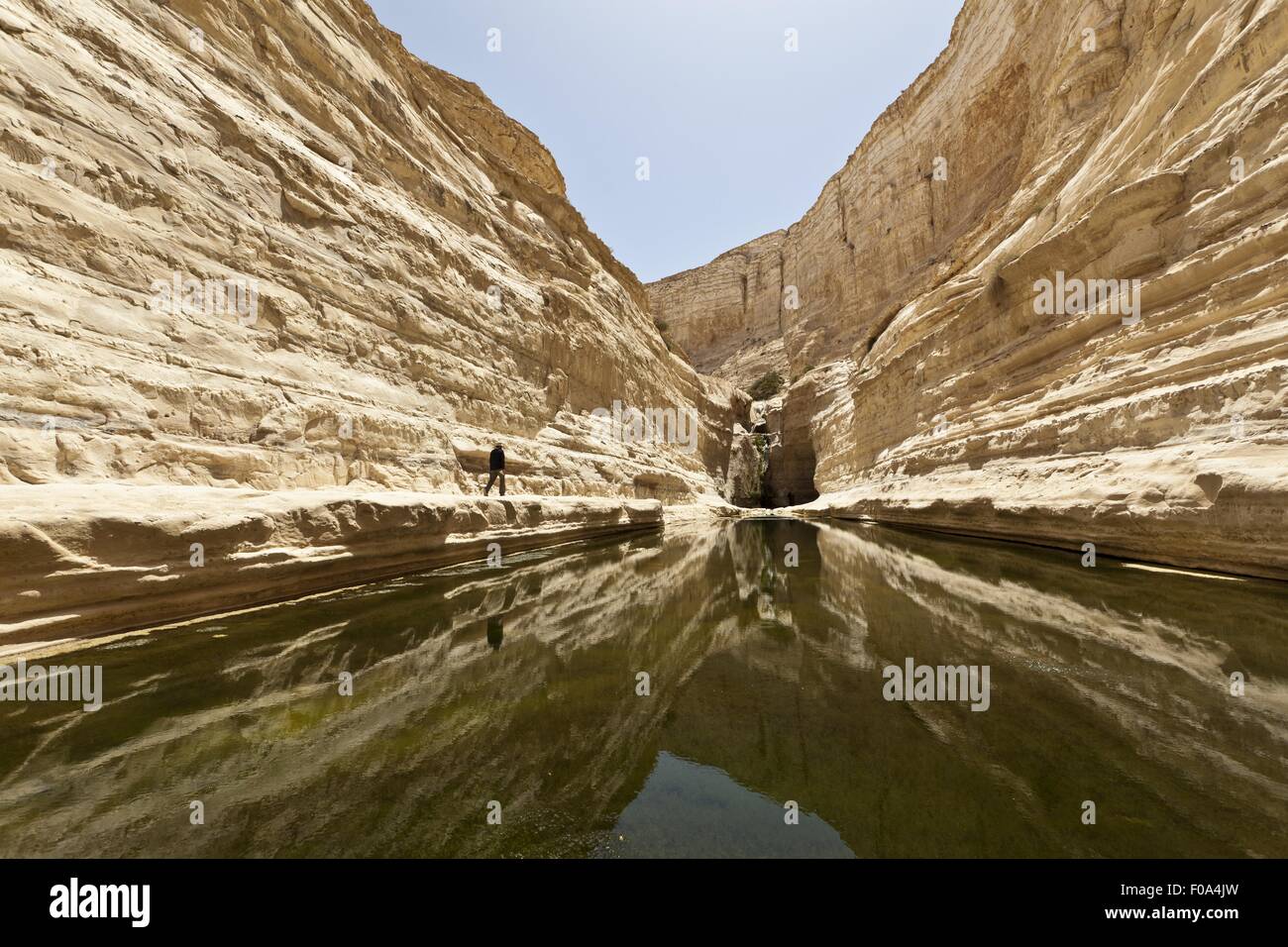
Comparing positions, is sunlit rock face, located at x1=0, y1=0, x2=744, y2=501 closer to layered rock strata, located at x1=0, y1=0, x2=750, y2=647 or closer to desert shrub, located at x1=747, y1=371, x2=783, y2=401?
layered rock strata, located at x1=0, y1=0, x2=750, y2=647

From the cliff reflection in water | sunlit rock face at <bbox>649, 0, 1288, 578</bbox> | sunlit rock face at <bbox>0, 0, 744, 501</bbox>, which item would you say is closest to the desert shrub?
sunlit rock face at <bbox>649, 0, 1288, 578</bbox>

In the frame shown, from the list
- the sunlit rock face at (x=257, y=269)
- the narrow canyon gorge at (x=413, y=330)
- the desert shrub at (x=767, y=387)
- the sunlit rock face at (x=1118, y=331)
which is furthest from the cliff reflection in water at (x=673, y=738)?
the desert shrub at (x=767, y=387)

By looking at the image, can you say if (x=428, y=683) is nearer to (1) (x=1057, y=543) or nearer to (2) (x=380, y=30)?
(1) (x=1057, y=543)

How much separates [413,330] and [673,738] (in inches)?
389

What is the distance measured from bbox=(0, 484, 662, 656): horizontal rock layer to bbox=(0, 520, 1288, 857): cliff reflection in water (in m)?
0.35

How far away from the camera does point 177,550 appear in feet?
13.0

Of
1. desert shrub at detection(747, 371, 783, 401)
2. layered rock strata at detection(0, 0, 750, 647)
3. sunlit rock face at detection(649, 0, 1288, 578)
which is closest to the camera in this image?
layered rock strata at detection(0, 0, 750, 647)

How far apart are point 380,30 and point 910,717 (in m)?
18.2

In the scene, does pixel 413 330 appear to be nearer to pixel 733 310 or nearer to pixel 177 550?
pixel 177 550

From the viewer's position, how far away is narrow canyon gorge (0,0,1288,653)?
4.53 meters

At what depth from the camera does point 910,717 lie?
2.43 m

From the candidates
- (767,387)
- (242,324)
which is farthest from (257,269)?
(767,387)

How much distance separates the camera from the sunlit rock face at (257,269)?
4.96m

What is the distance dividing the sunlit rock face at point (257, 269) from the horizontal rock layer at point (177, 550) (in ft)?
4.13
